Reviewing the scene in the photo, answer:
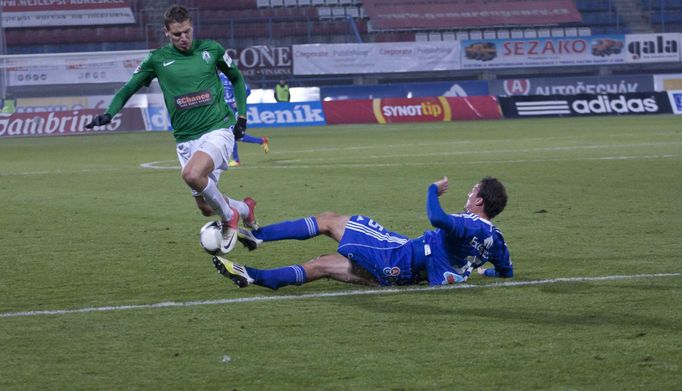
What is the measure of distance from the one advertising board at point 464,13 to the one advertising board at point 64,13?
11255 millimetres

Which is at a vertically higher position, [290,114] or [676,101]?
[676,101]

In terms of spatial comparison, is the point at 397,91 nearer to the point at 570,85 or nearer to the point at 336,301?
the point at 570,85

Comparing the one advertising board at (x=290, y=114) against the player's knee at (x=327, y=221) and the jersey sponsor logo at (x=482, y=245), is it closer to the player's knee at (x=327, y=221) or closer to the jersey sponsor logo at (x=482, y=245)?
the player's knee at (x=327, y=221)

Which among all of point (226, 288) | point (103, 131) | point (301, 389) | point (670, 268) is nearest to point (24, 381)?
point (301, 389)

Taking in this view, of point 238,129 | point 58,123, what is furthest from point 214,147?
point 58,123

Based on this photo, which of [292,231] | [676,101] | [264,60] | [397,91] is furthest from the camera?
[264,60]

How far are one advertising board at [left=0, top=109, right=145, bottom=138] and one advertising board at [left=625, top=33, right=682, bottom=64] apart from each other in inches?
939

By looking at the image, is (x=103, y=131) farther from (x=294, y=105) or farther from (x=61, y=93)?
(x=294, y=105)

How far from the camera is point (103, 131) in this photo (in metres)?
38.6

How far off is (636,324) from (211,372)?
243 cm

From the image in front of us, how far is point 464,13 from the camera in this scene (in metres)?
54.1

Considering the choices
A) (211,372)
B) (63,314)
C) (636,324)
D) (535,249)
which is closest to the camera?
(211,372)

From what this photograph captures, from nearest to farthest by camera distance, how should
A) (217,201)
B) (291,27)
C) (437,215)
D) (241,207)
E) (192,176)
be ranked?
(437,215) → (217,201) → (192,176) → (241,207) → (291,27)

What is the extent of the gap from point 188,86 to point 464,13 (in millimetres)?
45984
